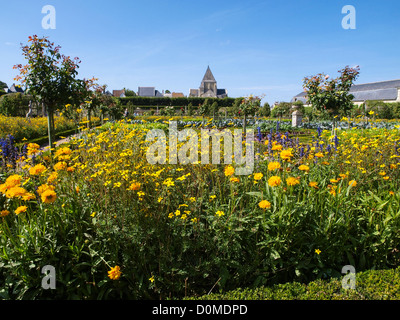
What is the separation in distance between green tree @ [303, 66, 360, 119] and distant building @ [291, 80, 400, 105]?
49923 millimetres

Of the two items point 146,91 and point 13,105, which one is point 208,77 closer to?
point 146,91

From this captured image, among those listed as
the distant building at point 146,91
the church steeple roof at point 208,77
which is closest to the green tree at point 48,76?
the distant building at point 146,91

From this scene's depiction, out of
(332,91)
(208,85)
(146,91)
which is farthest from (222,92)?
(332,91)

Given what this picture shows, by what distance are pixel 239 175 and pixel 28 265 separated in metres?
2.22

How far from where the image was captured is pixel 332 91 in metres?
9.87

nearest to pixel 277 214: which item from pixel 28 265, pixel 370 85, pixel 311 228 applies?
pixel 311 228

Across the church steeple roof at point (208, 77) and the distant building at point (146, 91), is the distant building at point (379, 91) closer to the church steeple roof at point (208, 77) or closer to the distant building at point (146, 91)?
the church steeple roof at point (208, 77)

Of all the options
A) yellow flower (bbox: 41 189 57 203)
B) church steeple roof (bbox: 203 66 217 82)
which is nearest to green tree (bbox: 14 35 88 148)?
yellow flower (bbox: 41 189 57 203)

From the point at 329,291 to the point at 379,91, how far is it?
69943 millimetres

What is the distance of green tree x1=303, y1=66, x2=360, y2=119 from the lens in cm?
975

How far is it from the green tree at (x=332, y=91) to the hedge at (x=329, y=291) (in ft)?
29.4

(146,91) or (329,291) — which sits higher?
(146,91)

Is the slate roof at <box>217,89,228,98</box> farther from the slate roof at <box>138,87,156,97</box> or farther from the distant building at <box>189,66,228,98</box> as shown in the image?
the slate roof at <box>138,87,156,97</box>

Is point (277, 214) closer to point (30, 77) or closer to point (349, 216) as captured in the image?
point (349, 216)
